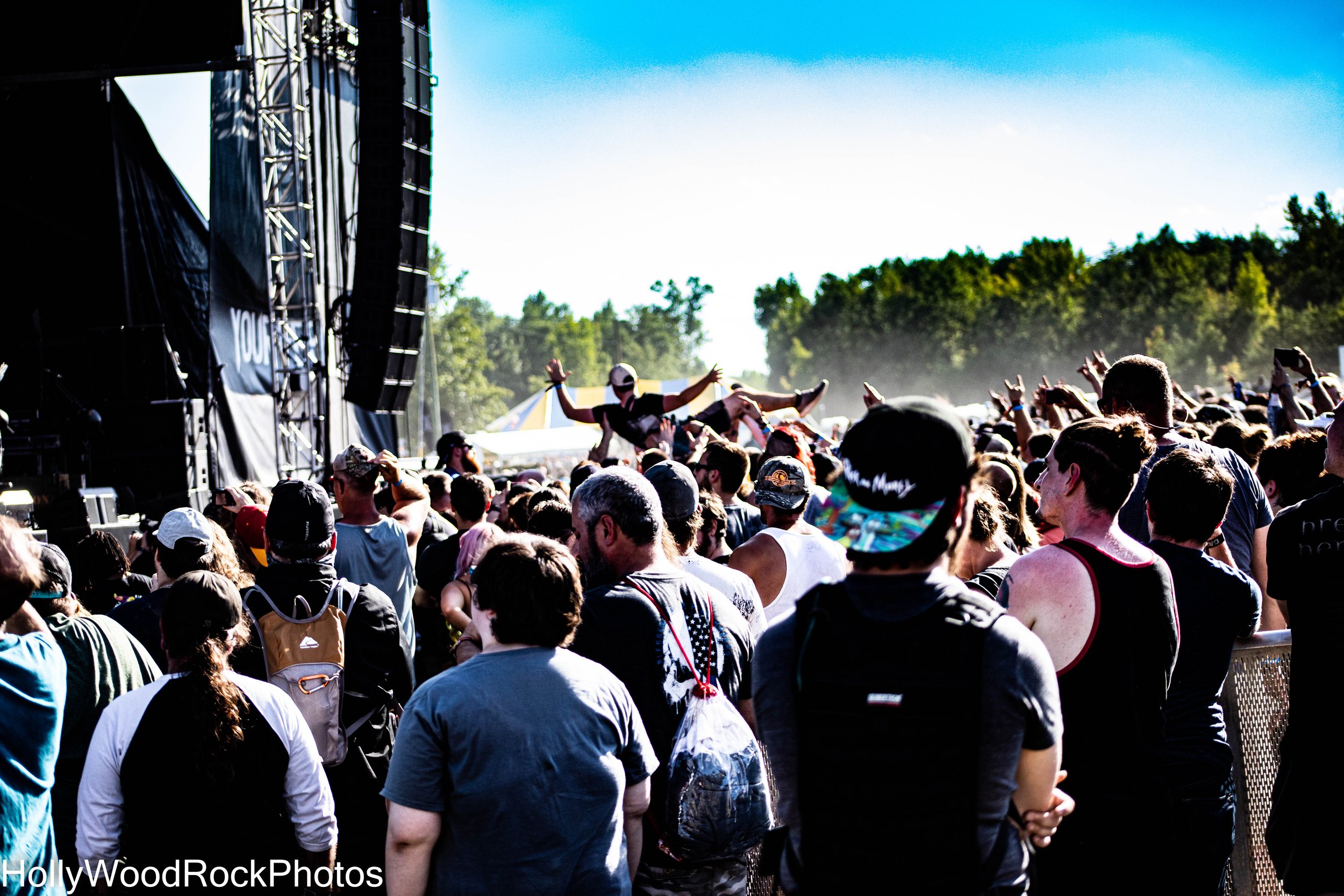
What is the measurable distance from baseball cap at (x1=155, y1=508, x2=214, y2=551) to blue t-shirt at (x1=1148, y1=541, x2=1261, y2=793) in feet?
11.0

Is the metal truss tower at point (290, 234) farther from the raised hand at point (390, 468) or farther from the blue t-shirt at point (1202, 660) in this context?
the blue t-shirt at point (1202, 660)

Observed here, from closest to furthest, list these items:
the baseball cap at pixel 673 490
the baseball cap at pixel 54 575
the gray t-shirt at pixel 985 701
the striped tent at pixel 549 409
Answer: the gray t-shirt at pixel 985 701 < the baseball cap at pixel 54 575 < the baseball cap at pixel 673 490 < the striped tent at pixel 549 409

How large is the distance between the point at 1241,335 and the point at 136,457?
77.0 meters

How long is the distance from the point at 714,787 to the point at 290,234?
10.8 meters

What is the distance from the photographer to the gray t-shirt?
1.93 m

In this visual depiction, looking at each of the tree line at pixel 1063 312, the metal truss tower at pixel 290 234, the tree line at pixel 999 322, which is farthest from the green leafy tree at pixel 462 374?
the metal truss tower at pixel 290 234

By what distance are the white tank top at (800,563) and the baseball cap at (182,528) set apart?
86.4 inches

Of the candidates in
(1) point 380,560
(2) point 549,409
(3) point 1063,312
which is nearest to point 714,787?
(1) point 380,560

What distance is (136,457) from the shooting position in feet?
34.6

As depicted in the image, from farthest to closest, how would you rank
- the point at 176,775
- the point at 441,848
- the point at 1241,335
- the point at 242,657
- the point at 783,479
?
the point at 1241,335, the point at 783,479, the point at 242,657, the point at 176,775, the point at 441,848

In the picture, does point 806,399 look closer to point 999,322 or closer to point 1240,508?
point 1240,508

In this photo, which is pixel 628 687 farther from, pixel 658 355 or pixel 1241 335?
pixel 658 355

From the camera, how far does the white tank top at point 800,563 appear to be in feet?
14.2

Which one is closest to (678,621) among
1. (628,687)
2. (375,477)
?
(628,687)
